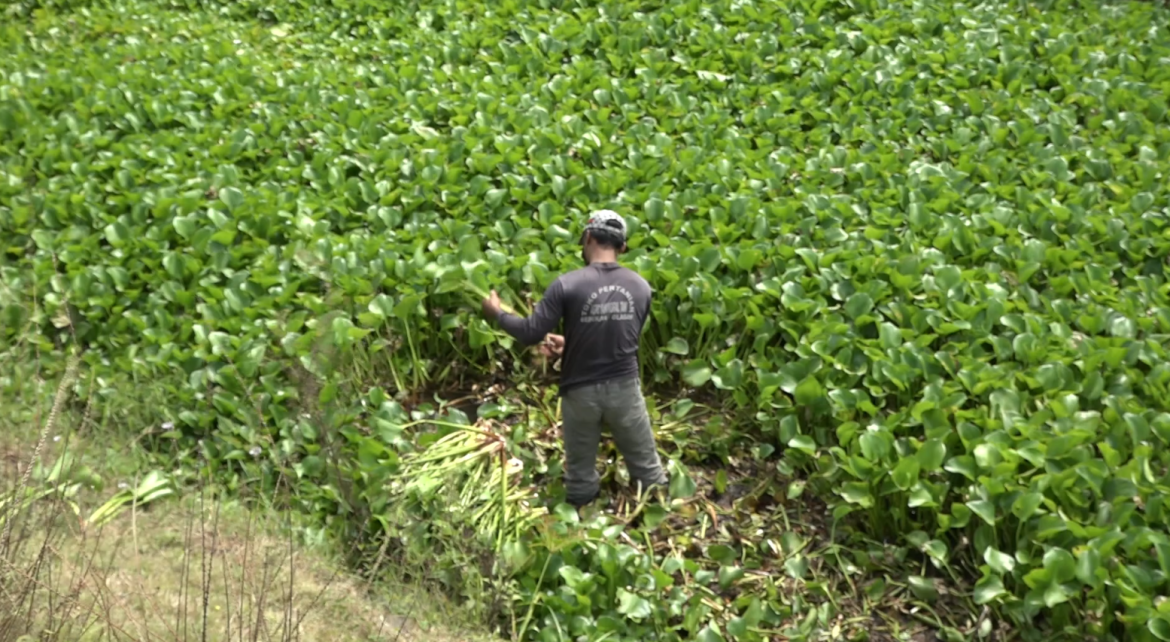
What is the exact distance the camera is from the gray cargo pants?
17.2ft

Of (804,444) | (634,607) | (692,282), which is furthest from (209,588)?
(692,282)

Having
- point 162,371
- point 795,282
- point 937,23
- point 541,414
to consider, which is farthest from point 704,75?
point 162,371

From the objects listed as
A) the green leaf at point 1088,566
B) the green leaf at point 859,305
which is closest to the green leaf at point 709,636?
the green leaf at point 1088,566

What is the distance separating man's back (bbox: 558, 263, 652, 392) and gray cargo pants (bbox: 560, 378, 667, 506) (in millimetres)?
67

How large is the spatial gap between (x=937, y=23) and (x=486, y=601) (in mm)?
6656

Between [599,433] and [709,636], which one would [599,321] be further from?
[709,636]

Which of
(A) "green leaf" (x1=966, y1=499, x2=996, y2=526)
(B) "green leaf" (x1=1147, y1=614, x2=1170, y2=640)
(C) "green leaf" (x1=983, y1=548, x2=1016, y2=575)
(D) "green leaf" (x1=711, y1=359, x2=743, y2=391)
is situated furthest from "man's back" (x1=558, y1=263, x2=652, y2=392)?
(B) "green leaf" (x1=1147, y1=614, x2=1170, y2=640)

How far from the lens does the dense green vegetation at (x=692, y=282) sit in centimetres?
516

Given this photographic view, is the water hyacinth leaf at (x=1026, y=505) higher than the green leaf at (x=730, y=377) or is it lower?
higher

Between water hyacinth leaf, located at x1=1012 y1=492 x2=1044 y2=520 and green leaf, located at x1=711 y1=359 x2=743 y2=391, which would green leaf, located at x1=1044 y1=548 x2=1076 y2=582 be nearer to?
water hyacinth leaf, located at x1=1012 y1=492 x2=1044 y2=520

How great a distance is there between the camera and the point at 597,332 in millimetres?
5176

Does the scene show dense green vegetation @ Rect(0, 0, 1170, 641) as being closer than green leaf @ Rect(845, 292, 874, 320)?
Yes

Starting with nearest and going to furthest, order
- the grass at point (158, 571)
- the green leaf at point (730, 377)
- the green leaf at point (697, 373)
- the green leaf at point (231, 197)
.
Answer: the grass at point (158, 571) < the green leaf at point (730, 377) < the green leaf at point (697, 373) < the green leaf at point (231, 197)

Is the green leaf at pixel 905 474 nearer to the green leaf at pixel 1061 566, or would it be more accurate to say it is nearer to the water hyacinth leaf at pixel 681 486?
the green leaf at pixel 1061 566
